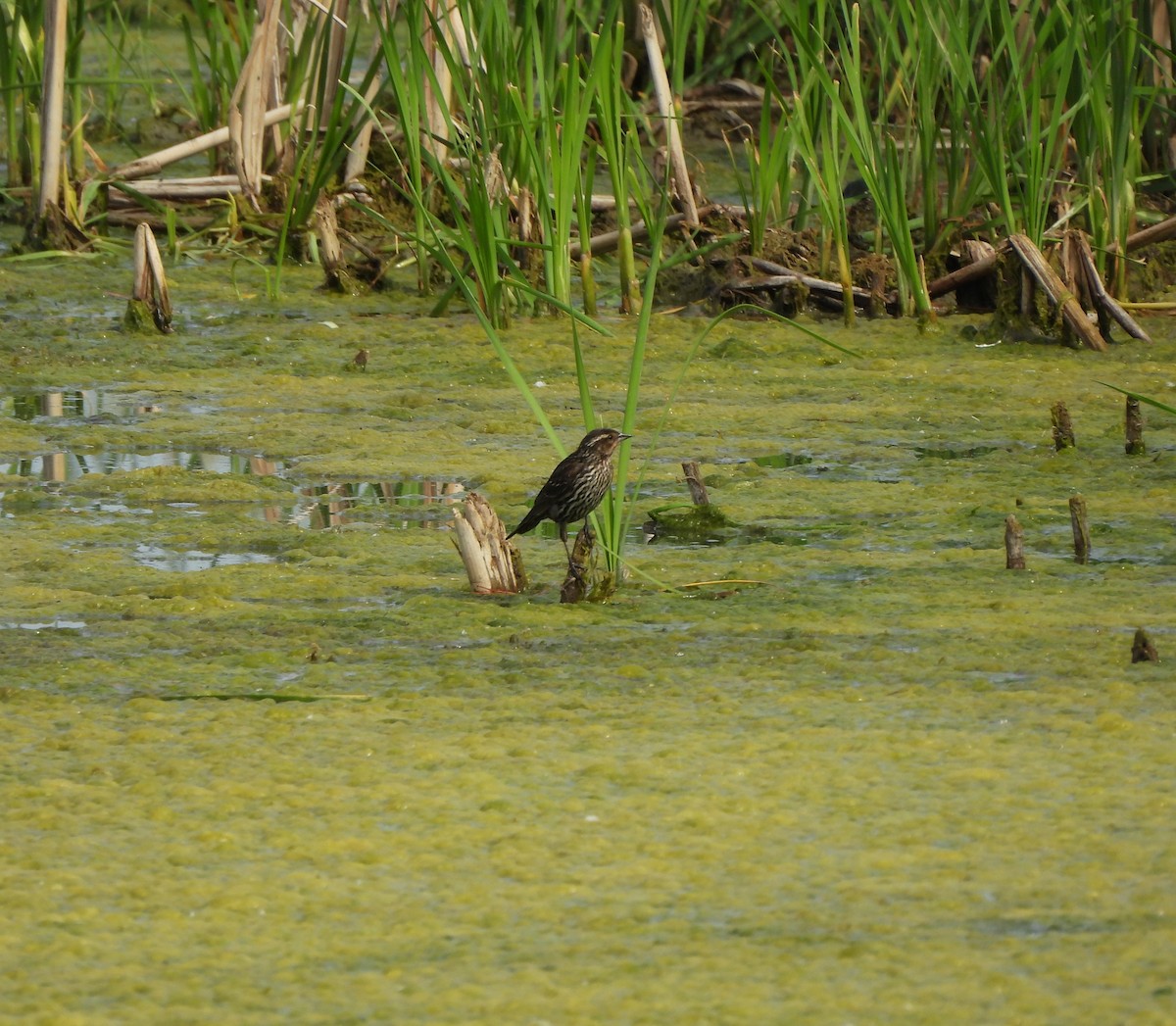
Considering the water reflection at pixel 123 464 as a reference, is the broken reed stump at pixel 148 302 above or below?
above

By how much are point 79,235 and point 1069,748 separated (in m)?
5.57

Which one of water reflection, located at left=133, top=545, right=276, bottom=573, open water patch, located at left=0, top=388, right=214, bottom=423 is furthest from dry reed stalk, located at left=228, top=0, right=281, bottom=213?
water reflection, located at left=133, top=545, right=276, bottom=573

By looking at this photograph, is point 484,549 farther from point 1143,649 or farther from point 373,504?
point 1143,649

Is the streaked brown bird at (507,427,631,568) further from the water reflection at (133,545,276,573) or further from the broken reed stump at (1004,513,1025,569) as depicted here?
the broken reed stump at (1004,513,1025,569)

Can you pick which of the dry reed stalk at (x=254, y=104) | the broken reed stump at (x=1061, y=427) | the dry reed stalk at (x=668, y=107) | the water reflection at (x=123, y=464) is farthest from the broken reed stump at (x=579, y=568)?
the dry reed stalk at (x=254, y=104)

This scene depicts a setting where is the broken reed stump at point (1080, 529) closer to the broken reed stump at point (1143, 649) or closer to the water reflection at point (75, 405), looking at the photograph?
the broken reed stump at point (1143, 649)

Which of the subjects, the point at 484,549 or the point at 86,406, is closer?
the point at 484,549

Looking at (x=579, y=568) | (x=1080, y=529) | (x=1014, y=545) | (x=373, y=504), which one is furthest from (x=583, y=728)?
(x=373, y=504)

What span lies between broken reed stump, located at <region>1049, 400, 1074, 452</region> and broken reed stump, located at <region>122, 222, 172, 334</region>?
2.92 metres

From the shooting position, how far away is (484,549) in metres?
3.61

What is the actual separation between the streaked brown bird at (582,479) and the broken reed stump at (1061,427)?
4.36 ft

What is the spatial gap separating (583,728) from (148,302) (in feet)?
12.7

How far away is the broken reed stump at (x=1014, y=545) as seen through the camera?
3.71 metres

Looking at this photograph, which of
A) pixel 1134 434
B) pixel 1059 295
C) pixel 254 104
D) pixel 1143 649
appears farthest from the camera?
pixel 254 104
